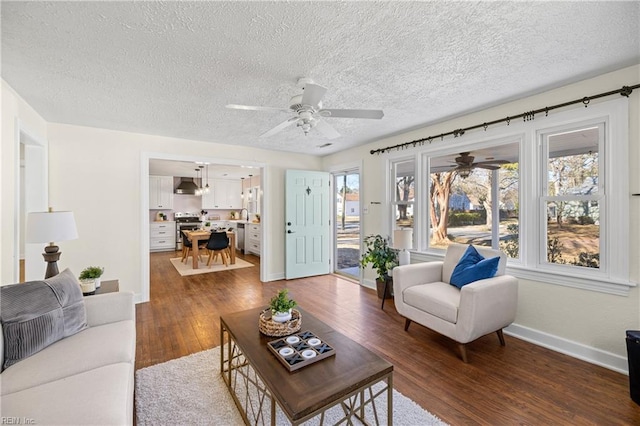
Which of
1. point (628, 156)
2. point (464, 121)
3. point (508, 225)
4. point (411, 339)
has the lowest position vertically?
point (411, 339)

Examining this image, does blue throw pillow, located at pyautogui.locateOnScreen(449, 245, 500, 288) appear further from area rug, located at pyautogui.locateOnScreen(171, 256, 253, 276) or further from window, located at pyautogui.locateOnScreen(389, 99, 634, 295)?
area rug, located at pyautogui.locateOnScreen(171, 256, 253, 276)

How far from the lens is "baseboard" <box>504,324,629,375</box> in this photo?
2.15m

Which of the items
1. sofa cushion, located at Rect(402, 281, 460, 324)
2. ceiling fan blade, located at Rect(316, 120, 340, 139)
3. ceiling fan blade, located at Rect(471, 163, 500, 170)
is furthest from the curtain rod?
sofa cushion, located at Rect(402, 281, 460, 324)

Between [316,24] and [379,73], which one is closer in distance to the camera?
[316,24]

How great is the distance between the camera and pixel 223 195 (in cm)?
910

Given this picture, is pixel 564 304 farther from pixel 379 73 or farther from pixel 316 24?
pixel 316 24

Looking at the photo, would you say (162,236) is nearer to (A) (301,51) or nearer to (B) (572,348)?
(A) (301,51)

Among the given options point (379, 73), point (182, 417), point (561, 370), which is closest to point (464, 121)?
point (379, 73)

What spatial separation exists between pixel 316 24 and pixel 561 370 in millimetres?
3097

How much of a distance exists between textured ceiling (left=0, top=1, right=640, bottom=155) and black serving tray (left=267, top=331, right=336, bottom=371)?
1.89m

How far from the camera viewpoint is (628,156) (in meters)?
2.12

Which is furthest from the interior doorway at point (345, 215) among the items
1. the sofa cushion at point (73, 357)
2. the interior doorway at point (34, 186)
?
the interior doorway at point (34, 186)

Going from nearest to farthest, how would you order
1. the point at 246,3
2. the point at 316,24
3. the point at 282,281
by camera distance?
the point at 246,3, the point at 316,24, the point at 282,281

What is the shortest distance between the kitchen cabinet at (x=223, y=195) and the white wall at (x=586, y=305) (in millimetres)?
7716
